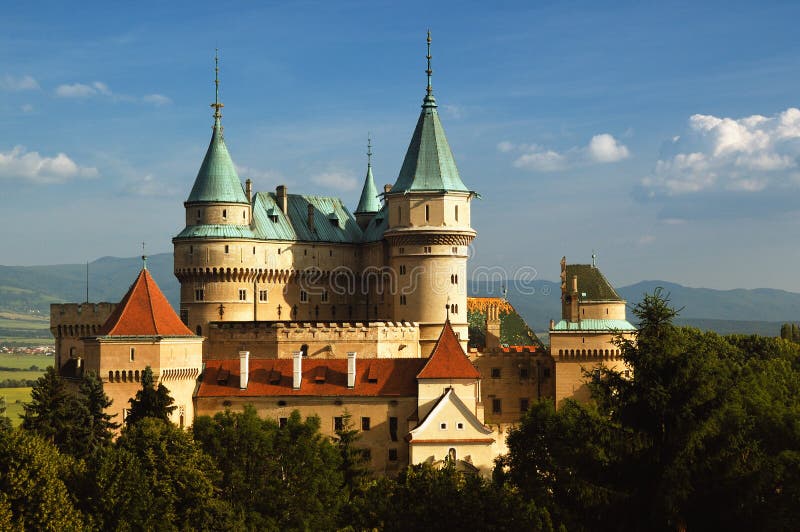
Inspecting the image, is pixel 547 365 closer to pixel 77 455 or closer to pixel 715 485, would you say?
pixel 77 455

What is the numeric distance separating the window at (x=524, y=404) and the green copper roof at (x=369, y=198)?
23.6 meters

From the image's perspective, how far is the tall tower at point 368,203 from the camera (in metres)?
109

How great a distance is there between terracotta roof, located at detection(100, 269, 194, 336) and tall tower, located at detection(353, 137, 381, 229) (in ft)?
102

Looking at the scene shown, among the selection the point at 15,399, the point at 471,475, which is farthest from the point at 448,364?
the point at 15,399

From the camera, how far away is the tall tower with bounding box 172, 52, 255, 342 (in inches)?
3745

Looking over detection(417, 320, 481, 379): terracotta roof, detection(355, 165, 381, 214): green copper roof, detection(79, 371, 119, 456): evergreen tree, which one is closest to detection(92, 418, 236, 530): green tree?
detection(79, 371, 119, 456): evergreen tree

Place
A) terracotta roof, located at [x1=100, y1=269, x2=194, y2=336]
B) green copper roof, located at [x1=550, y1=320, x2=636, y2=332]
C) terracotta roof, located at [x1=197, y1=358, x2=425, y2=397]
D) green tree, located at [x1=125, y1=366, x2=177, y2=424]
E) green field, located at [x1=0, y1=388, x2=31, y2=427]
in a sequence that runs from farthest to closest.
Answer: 1. green field, located at [x1=0, y1=388, x2=31, y2=427]
2. green copper roof, located at [x1=550, y1=320, x2=636, y2=332]
3. terracotta roof, located at [x1=197, y1=358, x2=425, y2=397]
4. terracotta roof, located at [x1=100, y1=269, x2=194, y2=336]
5. green tree, located at [x1=125, y1=366, x2=177, y2=424]

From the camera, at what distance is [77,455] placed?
66125 millimetres

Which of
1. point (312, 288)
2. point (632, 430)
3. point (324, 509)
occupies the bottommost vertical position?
point (324, 509)

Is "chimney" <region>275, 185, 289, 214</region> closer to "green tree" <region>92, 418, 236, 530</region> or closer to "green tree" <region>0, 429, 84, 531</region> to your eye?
"green tree" <region>92, 418, 236, 530</region>

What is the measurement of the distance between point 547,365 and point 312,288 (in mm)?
20321

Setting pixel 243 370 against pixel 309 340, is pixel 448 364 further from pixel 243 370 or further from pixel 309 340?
pixel 309 340

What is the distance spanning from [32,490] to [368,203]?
59.2 metres

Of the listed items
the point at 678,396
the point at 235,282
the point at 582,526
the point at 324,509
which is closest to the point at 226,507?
the point at 324,509
